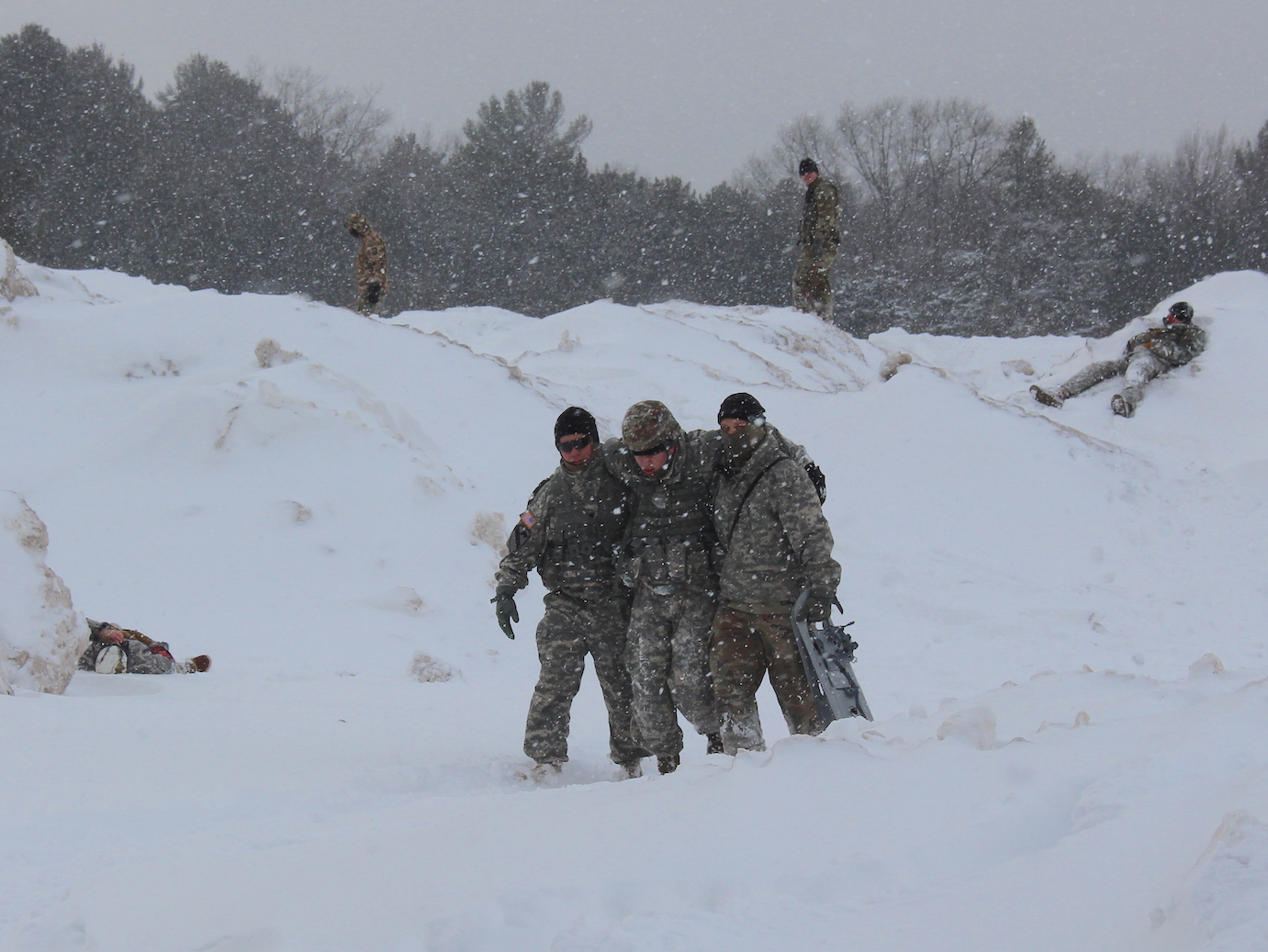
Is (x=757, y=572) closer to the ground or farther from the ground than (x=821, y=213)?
closer to the ground

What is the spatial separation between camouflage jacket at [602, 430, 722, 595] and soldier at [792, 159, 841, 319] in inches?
370

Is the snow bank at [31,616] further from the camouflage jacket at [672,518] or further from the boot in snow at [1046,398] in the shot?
the boot in snow at [1046,398]

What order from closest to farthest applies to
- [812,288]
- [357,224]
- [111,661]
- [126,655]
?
[111,661]
[126,655]
[357,224]
[812,288]

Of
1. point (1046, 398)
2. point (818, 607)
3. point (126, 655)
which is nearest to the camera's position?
point (818, 607)

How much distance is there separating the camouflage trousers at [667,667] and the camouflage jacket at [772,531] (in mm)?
206

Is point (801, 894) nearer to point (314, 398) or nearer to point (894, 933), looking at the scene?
point (894, 933)

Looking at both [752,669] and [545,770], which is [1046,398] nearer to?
[752,669]

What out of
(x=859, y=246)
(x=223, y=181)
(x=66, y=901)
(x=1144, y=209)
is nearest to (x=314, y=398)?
(x=66, y=901)

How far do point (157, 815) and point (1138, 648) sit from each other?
6239 mm

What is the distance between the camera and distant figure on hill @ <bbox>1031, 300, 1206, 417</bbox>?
1149 cm

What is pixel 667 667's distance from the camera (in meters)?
4.01

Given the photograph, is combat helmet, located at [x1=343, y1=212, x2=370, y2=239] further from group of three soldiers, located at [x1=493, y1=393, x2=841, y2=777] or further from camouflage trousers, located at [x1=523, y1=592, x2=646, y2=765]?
camouflage trousers, located at [x1=523, y1=592, x2=646, y2=765]

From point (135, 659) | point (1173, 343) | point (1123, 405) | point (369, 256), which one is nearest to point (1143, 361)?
point (1173, 343)

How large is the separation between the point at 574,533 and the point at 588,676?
8.71 feet
